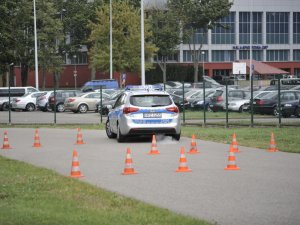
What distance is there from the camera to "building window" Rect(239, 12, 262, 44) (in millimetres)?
95188

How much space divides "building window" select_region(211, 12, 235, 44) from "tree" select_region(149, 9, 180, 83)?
16.8m

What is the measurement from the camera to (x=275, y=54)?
9725 centimetres

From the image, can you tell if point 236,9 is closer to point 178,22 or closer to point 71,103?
point 178,22

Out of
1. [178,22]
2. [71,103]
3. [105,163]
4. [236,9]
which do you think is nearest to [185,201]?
[105,163]

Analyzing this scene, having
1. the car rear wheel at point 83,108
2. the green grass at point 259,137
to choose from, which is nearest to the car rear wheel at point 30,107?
the car rear wheel at point 83,108

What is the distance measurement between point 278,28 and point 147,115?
260ft

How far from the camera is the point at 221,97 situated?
39.5 metres

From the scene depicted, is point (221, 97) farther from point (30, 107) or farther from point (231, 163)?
point (231, 163)

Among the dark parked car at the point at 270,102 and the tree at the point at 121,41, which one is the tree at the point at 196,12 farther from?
the dark parked car at the point at 270,102

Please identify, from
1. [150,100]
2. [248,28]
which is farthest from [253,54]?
[150,100]

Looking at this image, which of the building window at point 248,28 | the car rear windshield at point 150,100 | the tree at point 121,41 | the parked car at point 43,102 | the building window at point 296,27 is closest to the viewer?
the car rear windshield at point 150,100

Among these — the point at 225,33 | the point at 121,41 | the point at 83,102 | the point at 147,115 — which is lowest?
the point at 83,102

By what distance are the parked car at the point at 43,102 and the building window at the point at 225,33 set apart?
49.4 meters

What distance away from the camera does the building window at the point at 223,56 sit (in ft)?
314
